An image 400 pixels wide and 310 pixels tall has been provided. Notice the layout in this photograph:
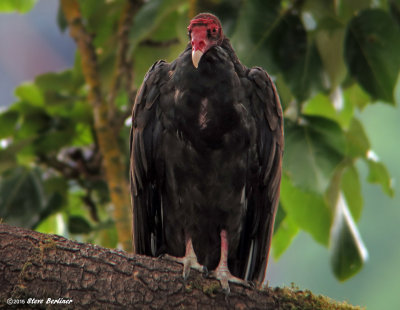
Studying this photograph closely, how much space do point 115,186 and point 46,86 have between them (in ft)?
4.13

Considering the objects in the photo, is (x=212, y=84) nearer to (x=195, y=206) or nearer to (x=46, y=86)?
(x=195, y=206)

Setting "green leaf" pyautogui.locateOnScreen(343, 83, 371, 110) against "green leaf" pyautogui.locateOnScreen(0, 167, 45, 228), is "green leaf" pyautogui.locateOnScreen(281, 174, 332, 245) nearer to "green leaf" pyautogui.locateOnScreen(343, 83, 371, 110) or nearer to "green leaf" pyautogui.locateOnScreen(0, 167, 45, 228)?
"green leaf" pyautogui.locateOnScreen(343, 83, 371, 110)

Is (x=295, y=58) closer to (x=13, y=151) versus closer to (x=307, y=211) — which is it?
(x=307, y=211)

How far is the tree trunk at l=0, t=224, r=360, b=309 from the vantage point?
7.11 ft

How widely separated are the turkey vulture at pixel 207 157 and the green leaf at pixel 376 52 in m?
1.21

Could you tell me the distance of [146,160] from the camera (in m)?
3.43

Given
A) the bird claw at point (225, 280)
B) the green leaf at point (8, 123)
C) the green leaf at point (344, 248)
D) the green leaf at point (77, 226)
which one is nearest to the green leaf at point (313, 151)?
the green leaf at point (344, 248)

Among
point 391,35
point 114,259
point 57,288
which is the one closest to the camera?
point 57,288

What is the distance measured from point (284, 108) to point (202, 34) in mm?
1399

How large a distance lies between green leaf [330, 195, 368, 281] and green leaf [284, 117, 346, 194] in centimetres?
54

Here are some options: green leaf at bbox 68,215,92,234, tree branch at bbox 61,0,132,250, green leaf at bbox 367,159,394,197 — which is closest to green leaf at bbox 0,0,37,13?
tree branch at bbox 61,0,132,250

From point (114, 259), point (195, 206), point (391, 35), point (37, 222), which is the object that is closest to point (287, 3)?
point (391, 35)

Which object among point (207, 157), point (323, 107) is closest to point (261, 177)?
point (207, 157)

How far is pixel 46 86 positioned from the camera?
5.09m
